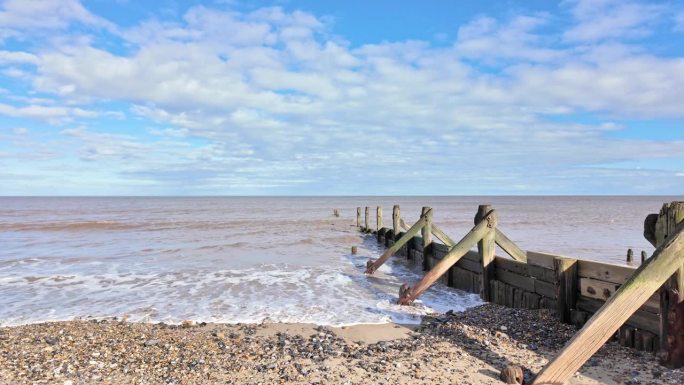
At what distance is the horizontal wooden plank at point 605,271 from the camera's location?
5785 mm

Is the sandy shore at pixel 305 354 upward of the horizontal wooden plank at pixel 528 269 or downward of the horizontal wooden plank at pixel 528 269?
downward

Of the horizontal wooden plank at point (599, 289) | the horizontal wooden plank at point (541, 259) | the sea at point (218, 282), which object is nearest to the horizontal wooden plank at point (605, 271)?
the horizontal wooden plank at point (599, 289)

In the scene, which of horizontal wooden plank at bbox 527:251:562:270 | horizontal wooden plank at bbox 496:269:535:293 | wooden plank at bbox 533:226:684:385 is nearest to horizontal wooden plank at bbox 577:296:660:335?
wooden plank at bbox 533:226:684:385

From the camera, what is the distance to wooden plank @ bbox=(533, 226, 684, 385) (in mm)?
4270

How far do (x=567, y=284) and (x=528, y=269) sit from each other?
4.22 feet

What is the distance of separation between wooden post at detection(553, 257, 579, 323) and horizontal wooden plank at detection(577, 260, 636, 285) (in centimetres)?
11

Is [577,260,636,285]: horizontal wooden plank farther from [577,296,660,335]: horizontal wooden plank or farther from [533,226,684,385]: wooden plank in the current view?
[533,226,684,385]: wooden plank

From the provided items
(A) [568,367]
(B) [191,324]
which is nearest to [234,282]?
(B) [191,324]

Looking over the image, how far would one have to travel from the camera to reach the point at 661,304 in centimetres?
493

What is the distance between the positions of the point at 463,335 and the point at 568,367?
2236mm

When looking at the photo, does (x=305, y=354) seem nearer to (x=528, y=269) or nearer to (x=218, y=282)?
(x=528, y=269)

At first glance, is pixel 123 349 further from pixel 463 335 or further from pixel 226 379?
pixel 463 335

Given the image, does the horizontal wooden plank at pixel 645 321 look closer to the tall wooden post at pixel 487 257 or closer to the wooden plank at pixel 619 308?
the wooden plank at pixel 619 308

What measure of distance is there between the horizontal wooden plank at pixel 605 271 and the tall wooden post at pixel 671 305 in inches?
31.7
